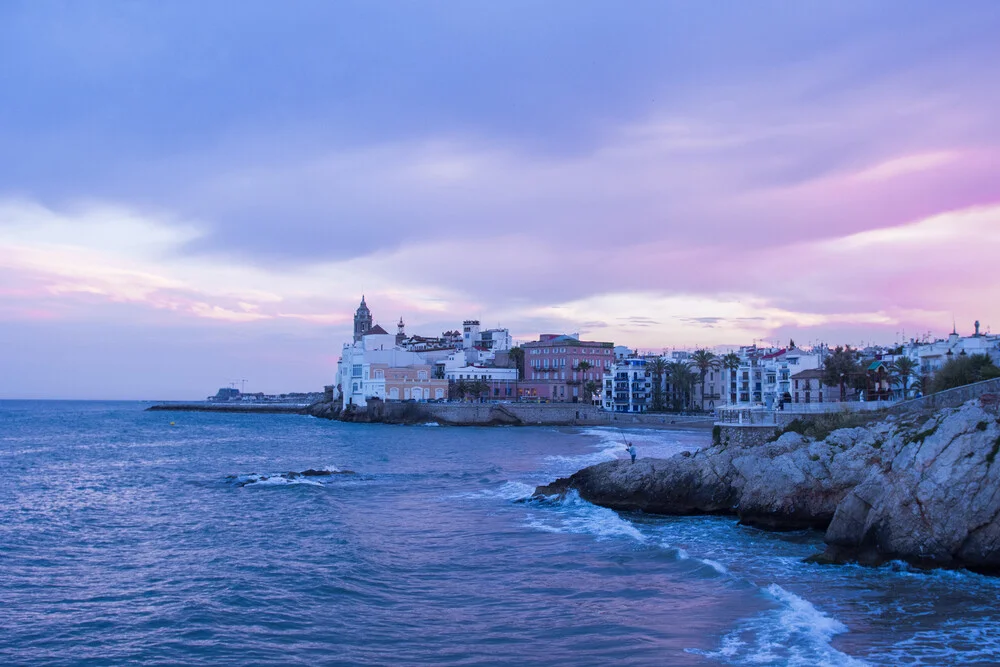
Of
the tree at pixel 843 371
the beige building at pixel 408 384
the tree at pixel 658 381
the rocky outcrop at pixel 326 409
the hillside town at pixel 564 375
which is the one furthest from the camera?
the rocky outcrop at pixel 326 409

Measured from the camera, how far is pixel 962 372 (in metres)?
38.5

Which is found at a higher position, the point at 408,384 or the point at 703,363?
the point at 703,363

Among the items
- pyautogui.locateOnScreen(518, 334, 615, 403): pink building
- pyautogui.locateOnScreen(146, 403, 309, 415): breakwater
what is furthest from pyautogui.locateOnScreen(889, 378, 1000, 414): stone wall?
pyautogui.locateOnScreen(146, 403, 309, 415): breakwater

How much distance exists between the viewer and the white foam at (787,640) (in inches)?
513

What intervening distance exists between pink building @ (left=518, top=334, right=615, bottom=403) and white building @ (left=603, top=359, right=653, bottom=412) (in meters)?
2.90

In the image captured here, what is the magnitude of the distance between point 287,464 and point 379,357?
199 feet

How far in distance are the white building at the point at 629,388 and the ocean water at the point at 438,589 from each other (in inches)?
3104

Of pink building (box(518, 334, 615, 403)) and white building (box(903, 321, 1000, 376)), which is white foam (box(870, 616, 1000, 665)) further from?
pink building (box(518, 334, 615, 403))

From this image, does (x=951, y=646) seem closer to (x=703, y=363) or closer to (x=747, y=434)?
(x=747, y=434)

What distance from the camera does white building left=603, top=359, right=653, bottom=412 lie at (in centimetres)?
11238

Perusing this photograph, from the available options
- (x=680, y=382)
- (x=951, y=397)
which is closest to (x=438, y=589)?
(x=951, y=397)

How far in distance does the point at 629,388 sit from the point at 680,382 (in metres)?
9.84

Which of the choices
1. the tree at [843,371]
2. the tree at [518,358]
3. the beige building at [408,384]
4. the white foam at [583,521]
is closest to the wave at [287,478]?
the white foam at [583,521]

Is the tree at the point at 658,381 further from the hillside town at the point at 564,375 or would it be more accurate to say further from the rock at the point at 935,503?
the rock at the point at 935,503
